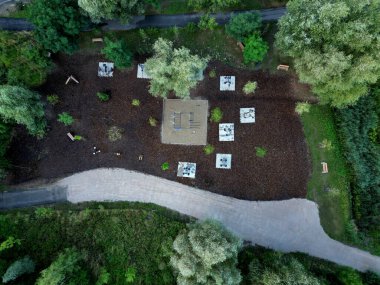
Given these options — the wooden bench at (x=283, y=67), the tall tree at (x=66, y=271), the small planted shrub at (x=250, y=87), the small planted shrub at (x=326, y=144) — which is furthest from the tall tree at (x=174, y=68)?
the tall tree at (x=66, y=271)

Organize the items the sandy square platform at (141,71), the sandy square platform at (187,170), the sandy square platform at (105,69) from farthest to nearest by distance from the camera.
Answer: the sandy square platform at (105,69) → the sandy square platform at (141,71) → the sandy square platform at (187,170)

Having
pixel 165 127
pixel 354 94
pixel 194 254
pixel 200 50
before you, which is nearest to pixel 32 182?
pixel 165 127

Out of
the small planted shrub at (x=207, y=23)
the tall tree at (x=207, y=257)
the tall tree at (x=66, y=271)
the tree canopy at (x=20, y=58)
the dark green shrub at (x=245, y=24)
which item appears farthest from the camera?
the small planted shrub at (x=207, y=23)

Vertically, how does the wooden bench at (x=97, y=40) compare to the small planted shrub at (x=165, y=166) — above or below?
above

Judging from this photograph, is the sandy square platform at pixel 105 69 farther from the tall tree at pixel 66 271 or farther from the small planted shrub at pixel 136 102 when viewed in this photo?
the tall tree at pixel 66 271

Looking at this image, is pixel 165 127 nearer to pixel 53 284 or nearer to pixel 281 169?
pixel 281 169

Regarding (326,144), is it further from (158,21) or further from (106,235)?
(106,235)
